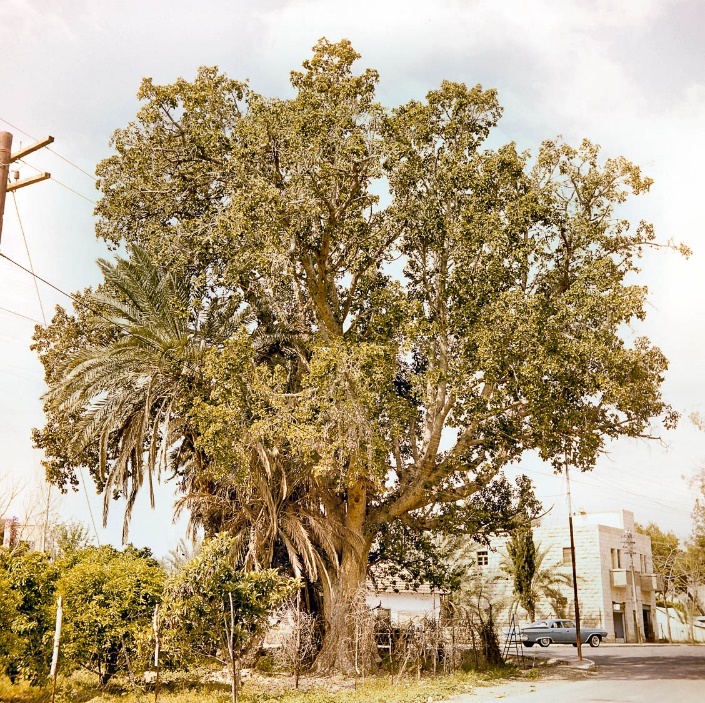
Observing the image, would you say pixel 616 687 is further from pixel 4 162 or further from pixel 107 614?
pixel 4 162

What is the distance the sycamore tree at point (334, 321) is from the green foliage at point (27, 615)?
389 cm

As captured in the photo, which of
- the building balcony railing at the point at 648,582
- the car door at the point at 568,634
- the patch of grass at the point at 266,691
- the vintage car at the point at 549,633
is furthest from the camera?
the building balcony railing at the point at 648,582

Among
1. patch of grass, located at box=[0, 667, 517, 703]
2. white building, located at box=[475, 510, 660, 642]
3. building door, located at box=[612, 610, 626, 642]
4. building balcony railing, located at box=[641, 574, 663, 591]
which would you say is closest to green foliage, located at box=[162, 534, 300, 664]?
patch of grass, located at box=[0, 667, 517, 703]

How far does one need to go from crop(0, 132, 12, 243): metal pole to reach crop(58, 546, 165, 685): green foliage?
7484mm

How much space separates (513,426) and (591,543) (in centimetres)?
2881

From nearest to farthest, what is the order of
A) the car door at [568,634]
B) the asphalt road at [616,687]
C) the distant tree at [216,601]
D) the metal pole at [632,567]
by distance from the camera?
1. the distant tree at [216,601]
2. the asphalt road at [616,687]
3. the car door at [568,634]
4. the metal pole at [632,567]

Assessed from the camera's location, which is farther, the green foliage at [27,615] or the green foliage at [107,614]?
the green foliage at [107,614]

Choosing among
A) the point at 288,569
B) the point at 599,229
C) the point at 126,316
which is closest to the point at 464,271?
the point at 599,229

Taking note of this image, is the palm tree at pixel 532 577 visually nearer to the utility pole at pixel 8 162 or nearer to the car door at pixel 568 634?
the car door at pixel 568 634

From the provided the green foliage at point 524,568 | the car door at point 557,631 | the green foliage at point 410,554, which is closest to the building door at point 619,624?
the green foliage at point 524,568

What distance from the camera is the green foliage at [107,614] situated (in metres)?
15.5

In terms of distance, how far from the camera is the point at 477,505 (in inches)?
957

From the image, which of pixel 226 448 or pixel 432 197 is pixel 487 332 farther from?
pixel 226 448

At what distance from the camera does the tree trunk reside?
2025 centimetres
